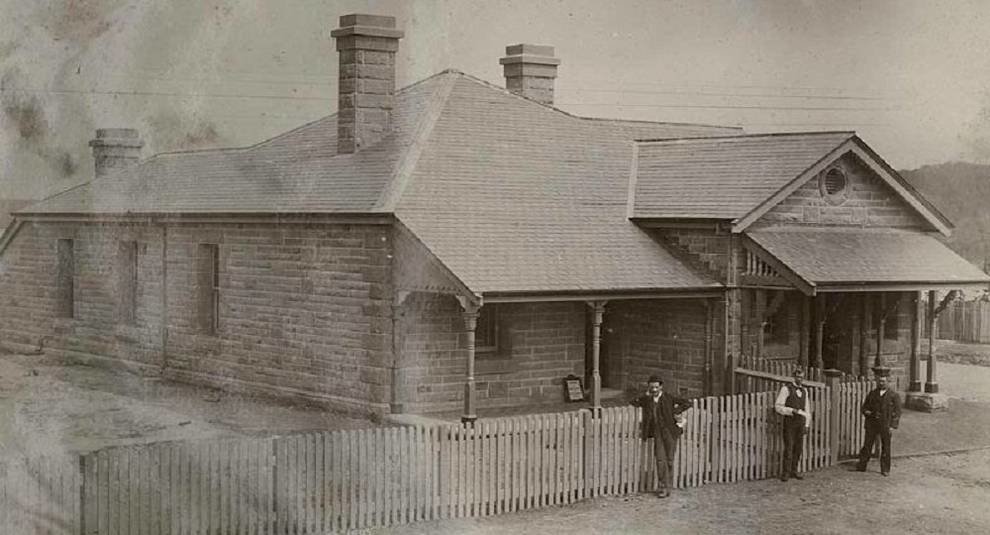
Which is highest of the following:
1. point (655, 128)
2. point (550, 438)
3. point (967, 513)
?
point (655, 128)

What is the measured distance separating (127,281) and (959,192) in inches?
2880

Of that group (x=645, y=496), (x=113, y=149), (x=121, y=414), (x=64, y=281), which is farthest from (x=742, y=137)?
(x=113, y=149)

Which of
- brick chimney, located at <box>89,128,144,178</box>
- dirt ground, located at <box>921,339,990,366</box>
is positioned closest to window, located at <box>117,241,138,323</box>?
brick chimney, located at <box>89,128,144,178</box>

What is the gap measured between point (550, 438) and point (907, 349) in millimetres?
12436

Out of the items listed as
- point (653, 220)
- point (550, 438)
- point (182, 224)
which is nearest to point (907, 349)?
point (653, 220)

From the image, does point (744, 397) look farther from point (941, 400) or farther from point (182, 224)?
point (182, 224)

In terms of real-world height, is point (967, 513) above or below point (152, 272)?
below

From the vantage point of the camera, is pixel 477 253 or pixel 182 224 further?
pixel 182 224

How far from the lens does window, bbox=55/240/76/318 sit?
94.8ft

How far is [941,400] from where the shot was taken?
23.8m

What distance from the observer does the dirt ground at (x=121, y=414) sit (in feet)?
62.0

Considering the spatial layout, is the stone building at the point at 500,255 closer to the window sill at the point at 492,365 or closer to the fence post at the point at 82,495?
the window sill at the point at 492,365

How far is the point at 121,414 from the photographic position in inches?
824

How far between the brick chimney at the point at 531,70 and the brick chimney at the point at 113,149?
10.6 metres
